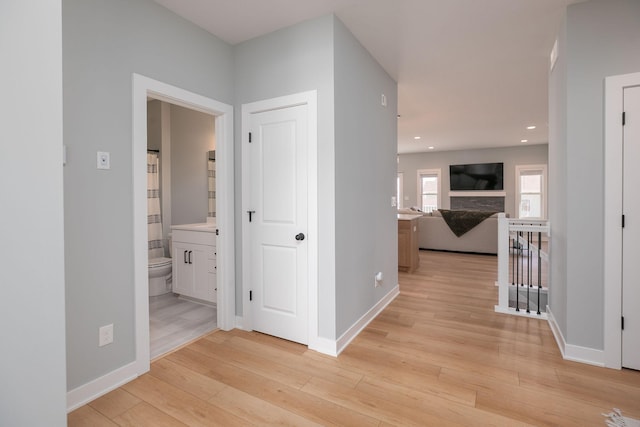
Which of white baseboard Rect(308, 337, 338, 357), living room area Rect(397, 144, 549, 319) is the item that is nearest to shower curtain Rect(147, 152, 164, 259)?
white baseboard Rect(308, 337, 338, 357)

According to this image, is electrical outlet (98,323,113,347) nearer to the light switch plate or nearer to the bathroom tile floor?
the bathroom tile floor

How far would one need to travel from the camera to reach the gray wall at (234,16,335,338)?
2426mm

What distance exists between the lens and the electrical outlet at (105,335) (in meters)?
1.96

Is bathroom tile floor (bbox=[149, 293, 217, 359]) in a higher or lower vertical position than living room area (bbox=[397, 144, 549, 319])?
lower

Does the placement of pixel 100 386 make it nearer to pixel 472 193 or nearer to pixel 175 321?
pixel 175 321

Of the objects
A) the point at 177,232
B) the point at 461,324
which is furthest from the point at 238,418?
the point at 177,232

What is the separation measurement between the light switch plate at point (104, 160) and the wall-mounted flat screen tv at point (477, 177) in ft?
32.1

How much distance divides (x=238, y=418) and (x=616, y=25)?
354 centimetres

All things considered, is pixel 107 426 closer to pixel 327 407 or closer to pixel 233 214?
pixel 327 407

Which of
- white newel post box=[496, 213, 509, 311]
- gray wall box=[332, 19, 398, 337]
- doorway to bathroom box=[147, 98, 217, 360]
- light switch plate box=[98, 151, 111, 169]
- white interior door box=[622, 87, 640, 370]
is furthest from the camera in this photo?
doorway to bathroom box=[147, 98, 217, 360]

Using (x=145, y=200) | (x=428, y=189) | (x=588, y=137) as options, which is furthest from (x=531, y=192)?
(x=145, y=200)

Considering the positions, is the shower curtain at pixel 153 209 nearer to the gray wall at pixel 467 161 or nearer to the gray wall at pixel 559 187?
the gray wall at pixel 559 187

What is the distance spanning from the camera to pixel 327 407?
71.8 inches

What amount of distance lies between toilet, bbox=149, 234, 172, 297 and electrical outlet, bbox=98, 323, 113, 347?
1.88 meters
